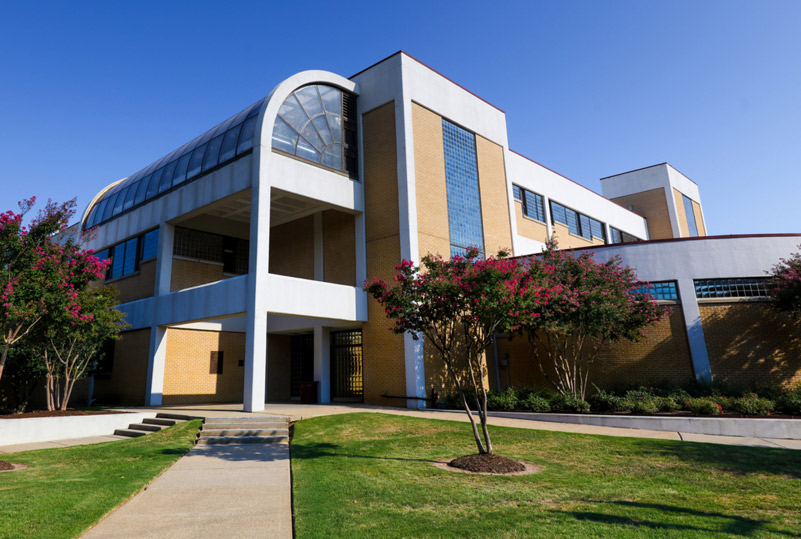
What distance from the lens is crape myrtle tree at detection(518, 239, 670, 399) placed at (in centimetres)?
1491

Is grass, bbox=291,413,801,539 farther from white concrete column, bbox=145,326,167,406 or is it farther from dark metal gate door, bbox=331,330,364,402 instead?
white concrete column, bbox=145,326,167,406

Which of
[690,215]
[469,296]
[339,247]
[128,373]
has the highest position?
[690,215]

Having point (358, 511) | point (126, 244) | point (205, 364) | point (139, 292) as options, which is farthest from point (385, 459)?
point (126, 244)

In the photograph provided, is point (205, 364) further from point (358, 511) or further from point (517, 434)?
point (358, 511)

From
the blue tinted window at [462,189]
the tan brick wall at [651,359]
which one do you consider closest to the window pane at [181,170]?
the blue tinted window at [462,189]

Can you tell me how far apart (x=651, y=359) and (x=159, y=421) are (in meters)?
16.3

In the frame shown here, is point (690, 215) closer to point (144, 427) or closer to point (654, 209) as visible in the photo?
point (654, 209)

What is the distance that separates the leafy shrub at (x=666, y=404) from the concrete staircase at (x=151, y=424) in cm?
1351

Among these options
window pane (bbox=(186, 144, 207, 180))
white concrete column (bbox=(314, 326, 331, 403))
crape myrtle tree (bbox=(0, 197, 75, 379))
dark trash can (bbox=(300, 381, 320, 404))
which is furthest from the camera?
window pane (bbox=(186, 144, 207, 180))

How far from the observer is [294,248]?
23656 millimetres

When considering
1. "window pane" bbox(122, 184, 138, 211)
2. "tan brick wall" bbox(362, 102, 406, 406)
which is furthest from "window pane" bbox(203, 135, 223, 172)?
"window pane" bbox(122, 184, 138, 211)

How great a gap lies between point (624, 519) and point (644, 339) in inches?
528

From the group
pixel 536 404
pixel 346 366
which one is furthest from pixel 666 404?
pixel 346 366

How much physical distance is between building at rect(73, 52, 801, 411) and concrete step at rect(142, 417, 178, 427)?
222 cm
